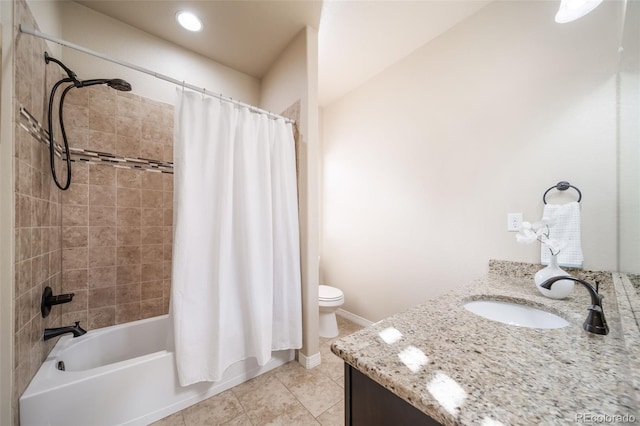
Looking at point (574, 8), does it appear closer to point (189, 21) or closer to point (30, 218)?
point (189, 21)

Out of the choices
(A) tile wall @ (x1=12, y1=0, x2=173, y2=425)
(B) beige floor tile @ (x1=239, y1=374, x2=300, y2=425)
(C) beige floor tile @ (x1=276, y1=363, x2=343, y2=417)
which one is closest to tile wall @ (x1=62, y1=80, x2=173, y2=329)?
(A) tile wall @ (x1=12, y1=0, x2=173, y2=425)

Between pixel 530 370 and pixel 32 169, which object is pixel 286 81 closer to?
pixel 32 169

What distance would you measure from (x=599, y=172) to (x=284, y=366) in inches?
89.0

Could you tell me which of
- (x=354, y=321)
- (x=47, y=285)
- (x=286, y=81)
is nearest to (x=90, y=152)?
(x=47, y=285)

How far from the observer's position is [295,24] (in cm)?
170

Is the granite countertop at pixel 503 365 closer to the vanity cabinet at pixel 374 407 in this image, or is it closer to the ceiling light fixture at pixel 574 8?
the vanity cabinet at pixel 374 407

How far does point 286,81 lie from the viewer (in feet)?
6.42

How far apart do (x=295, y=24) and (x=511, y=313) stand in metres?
2.25

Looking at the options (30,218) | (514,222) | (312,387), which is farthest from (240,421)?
(514,222)

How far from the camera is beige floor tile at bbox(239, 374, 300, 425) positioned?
1268mm

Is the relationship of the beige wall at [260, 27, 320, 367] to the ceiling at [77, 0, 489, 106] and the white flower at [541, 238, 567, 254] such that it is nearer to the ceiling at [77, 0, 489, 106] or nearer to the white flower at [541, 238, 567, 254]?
the ceiling at [77, 0, 489, 106]

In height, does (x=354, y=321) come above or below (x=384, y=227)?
below

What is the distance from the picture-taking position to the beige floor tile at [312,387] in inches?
53.4

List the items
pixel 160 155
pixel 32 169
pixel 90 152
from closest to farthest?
1. pixel 32 169
2. pixel 90 152
3. pixel 160 155
